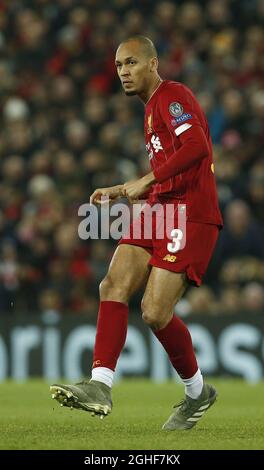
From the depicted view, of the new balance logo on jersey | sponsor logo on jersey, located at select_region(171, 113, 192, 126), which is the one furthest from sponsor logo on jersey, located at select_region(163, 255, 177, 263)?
sponsor logo on jersey, located at select_region(171, 113, 192, 126)

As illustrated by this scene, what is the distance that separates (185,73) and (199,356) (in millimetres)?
3897

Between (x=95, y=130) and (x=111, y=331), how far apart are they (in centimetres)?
793

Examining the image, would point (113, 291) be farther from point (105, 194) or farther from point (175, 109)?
point (175, 109)

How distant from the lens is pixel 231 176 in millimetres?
12797

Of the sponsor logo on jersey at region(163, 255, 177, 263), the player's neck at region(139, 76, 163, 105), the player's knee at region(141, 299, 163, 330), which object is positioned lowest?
the player's knee at region(141, 299, 163, 330)

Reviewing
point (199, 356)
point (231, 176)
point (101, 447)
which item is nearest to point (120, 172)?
point (231, 176)

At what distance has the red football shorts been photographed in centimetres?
645

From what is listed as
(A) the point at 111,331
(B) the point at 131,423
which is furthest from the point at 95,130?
(A) the point at 111,331

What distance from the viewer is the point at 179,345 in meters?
6.63

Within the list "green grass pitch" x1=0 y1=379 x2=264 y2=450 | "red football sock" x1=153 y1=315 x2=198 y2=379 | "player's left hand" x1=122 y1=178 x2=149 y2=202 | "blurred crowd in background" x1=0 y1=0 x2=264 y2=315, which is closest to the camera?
"green grass pitch" x1=0 y1=379 x2=264 y2=450

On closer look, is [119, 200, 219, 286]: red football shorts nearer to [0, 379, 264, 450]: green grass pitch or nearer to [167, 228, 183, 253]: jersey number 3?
[167, 228, 183, 253]: jersey number 3

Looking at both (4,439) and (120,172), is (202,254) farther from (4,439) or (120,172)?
(120,172)

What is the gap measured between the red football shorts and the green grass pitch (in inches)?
36.2

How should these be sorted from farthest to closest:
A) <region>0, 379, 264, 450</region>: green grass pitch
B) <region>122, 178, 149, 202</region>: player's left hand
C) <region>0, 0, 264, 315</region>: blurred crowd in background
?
<region>0, 0, 264, 315</region>: blurred crowd in background → <region>122, 178, 149, 202</region>: player's left hand → <region>0, 379, 264, 450</region>: green grass pitch
